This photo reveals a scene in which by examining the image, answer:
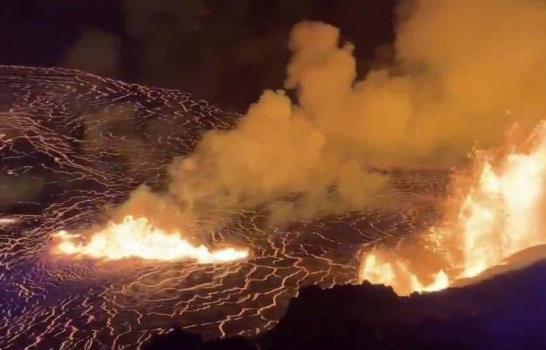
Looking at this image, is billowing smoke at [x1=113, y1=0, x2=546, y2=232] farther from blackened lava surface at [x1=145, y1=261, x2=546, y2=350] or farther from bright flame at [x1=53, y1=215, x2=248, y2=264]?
blackened lava surface at [x1=145, y1=261, x2=546, y2=350]

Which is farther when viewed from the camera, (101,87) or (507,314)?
(101,87)

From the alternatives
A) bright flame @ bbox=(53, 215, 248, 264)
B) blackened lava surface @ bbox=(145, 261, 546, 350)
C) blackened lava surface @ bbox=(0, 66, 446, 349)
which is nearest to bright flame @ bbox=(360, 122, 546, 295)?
blackened lava surface @ bbox=(0, 66, 446, 349)

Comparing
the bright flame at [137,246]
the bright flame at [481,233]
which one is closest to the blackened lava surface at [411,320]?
the bright flame at [481,233]

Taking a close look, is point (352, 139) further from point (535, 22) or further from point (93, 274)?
point (93, 274)

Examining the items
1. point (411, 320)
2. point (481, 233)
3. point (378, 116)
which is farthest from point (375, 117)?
point (411, 320)

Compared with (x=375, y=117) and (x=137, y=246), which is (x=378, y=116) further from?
(x=137, y=246)

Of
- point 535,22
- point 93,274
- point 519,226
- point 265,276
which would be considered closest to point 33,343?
point 93,274

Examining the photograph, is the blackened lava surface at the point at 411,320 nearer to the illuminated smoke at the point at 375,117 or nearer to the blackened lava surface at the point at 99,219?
the blackened lava surface at the point at 99,219
